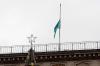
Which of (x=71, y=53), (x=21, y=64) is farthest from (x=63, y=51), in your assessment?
(x=21, y=64)

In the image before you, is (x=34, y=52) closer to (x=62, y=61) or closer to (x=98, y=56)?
(x=62, y=61)

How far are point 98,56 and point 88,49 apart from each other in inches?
54.4

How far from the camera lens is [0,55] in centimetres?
6550

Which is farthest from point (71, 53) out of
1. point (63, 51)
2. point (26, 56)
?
point (26, 56)

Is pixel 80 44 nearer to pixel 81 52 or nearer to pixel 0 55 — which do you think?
pixel 81 52

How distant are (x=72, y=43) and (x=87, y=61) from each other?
2.89m

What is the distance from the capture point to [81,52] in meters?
62.4

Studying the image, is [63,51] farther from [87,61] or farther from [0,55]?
[0,55]

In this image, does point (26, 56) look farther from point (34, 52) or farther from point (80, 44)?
point (80, 44)

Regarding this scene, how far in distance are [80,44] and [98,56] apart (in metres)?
2.83

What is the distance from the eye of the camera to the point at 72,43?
6391 centimetres

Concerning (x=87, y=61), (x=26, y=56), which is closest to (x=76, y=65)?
(x=87, y=61)

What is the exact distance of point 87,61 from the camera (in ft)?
206

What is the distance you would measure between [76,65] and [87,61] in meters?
1.42
